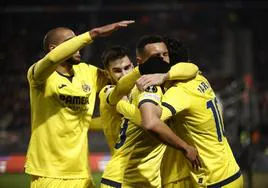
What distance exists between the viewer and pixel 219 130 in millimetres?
4367

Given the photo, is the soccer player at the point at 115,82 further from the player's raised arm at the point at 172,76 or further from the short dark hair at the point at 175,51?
the short dark hair at the point at 175,51

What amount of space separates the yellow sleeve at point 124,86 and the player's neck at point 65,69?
Answer: 422mm

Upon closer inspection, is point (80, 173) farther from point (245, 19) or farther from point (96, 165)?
point (245, 19)

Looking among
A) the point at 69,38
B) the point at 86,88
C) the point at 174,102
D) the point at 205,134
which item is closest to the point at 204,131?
the point at 205,134

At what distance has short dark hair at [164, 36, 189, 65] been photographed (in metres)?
4.44

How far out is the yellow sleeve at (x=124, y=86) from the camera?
14.3 feet

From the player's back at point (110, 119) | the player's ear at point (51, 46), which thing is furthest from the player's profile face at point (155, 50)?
the player's ear at point (51, 46)

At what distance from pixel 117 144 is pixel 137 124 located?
357 millimetres

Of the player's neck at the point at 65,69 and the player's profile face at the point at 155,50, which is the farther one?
the player's neck at the point at 65,69

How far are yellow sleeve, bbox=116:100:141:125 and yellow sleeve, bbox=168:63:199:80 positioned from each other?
1.08ft

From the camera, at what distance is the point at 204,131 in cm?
430

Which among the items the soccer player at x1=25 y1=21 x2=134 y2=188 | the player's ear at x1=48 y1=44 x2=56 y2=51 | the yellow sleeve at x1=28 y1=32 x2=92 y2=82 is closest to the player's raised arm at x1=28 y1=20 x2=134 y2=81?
the yellow sleeve at x1=28 y1=32 x2=92 y2=82

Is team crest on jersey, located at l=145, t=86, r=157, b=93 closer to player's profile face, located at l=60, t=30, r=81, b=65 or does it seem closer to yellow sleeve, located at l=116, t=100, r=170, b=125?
yellow sleeve, located at l=116, t=100, r=170, b=125

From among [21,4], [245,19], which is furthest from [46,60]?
[245,19]
